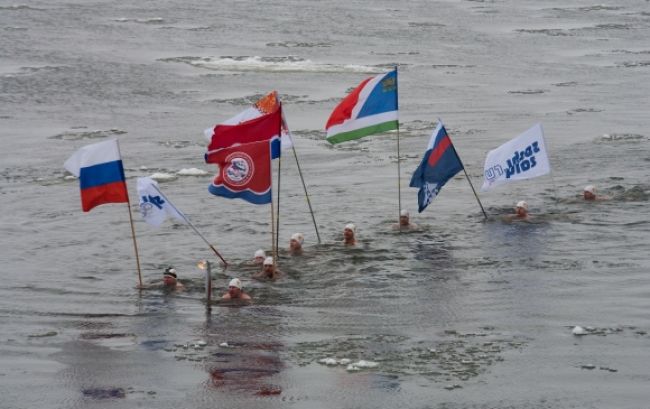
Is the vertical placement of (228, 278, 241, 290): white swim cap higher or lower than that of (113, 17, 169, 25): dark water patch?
lower

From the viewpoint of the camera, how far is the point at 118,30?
62.4 m

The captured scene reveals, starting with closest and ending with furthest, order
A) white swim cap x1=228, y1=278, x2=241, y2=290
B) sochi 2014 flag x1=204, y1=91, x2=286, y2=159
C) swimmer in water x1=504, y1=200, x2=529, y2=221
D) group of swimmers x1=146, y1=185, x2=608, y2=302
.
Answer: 1. white swim cap x1=228, y1=278, x2=241, y2=290
2. group of swimmers x1=146, y1=185, x2=608, y2=302
3. sochi 2014 flag x1=204, y1=91, x2=286, y2=159
4. swimmer in water x1=504, y1=200, x2=529, y2=221

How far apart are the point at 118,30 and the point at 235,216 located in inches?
1301

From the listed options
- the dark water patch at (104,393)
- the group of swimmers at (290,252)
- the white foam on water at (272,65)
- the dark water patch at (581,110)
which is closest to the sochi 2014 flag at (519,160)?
the group of swimmers at (290,252)

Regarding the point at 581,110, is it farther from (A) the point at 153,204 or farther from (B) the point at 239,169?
(A) the point at 153,204

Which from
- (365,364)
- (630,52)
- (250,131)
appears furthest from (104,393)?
(630,52)

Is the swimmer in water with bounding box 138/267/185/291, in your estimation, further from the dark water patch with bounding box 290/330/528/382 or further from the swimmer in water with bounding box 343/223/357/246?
the dark water patch with bounding box 290/330/528/382

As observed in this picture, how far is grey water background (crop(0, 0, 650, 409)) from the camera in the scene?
1952 centimetres

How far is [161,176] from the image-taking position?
35.0 metres

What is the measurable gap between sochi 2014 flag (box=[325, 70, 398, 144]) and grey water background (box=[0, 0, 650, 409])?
96.7 inches

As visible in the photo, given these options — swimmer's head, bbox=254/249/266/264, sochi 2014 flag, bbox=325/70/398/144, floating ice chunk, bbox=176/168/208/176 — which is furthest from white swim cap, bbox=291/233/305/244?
floating ice chunk, bbox=176/168/208/176

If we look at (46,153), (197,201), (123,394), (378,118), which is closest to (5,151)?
(46,153)

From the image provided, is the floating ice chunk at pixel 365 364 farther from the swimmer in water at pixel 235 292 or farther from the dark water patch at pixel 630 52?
the dark water patch at pixel 630 52

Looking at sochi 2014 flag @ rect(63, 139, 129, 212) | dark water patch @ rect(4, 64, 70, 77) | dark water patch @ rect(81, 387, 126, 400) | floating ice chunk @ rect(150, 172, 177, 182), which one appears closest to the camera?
dark water patch @ rect(81, 387, 126, 400)
